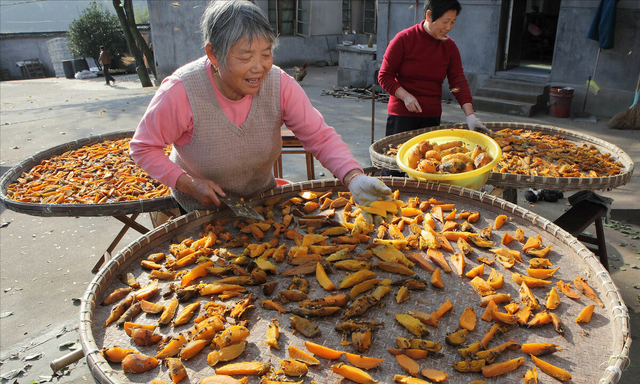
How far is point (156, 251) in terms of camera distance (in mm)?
1643

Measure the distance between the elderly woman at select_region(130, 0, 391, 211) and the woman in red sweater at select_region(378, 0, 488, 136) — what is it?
51.2 inches

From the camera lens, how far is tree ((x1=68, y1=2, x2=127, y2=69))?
2023 centimetres

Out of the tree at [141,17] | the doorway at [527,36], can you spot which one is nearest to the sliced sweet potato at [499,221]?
the doorway at [527,36]

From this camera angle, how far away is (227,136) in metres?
1.75

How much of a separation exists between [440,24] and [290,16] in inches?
525

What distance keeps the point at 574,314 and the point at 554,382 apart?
293 mm

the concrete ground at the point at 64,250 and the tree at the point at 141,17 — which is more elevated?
the tree at the point at 141,17

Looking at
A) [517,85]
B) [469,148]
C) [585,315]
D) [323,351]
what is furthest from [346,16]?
[323,351]

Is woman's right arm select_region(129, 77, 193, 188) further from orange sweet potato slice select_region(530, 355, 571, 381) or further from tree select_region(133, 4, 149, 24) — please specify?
tree select_region(133, 4, 149, 24)

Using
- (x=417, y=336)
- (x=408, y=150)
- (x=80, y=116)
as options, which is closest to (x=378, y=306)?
(x=417, y=336)

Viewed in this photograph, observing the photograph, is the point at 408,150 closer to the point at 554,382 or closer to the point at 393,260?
the point at 393,260

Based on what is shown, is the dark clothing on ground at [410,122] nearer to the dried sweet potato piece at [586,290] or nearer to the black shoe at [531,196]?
the black shoe at [531,196]

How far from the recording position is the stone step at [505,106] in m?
7.24

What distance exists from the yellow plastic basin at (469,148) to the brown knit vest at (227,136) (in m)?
0.70
